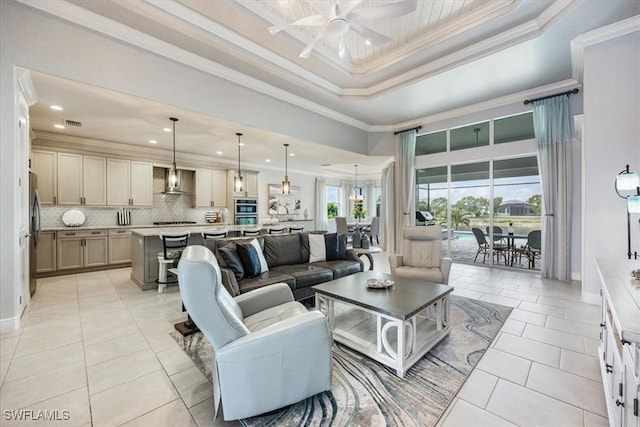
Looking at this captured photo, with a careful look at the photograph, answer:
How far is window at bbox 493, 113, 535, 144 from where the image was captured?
5281 mm

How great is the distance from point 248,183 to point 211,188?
3.65 ft

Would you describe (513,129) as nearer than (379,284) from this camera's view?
No

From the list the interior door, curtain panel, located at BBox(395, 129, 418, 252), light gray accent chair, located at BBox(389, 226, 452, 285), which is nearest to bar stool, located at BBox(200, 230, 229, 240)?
the interior door

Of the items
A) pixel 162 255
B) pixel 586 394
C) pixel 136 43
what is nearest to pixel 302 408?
pixel 586 394

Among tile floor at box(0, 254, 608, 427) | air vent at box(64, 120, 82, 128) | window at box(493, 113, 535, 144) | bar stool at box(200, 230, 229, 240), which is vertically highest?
window at box(493, 113, 535, 144)

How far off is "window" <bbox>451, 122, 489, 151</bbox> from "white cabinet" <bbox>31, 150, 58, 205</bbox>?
8598 millimetres

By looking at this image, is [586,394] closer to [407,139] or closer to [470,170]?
[470,170]

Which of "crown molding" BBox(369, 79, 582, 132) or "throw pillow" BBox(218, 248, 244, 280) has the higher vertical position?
"crown molding" BBox(369, 79, 582, 132)

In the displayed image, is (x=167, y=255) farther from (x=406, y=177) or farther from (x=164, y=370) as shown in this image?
(x=406, y=177)

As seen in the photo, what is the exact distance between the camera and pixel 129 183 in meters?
6.29

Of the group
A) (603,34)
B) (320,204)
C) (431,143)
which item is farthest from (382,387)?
(320,204)

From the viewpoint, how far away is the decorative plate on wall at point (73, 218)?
562cm

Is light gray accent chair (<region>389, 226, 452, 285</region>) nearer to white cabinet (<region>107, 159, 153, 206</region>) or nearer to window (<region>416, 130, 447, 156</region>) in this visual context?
window (<region>416, 130, 447, 156</region>)

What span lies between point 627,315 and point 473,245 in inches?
229
